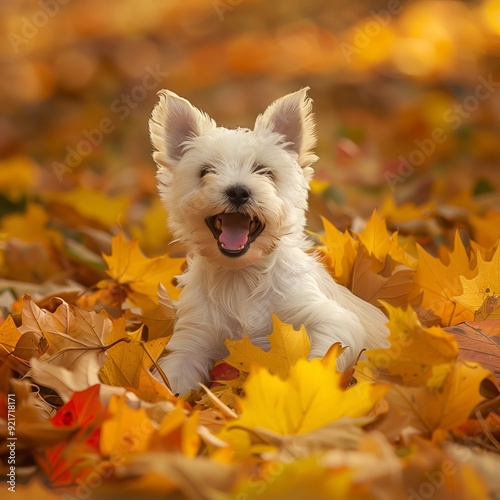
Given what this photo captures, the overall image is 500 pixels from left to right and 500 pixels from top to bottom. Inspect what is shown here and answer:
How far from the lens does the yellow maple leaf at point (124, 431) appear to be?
160 cm

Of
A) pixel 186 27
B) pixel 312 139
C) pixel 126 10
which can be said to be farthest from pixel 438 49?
pixel 312 139

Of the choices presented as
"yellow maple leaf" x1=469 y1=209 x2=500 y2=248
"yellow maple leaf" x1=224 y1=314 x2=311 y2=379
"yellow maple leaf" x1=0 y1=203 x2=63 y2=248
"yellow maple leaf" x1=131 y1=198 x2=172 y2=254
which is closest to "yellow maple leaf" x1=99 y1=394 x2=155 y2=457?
"yellow maple leaf" x1=224 y1=314 x2=311 y2=379

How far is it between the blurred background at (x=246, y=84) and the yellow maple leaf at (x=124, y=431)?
317 cm

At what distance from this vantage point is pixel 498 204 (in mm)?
4328

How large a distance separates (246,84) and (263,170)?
6.24m

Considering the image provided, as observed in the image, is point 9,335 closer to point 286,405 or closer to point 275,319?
point 275,319

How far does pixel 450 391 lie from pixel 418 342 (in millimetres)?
149

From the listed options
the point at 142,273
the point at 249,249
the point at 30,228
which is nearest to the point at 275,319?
the point at 249,249

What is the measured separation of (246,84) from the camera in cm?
831

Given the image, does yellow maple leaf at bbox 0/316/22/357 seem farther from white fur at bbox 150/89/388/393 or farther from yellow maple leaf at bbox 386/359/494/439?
yellow maple leaf at bbox 386/359/494/439

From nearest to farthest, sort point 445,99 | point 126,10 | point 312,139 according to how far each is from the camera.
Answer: point 312,139 → point 445,99 → point 126,10

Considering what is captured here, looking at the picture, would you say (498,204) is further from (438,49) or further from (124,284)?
(438,49)

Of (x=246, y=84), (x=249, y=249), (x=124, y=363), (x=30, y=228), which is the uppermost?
(x=249, y=249)

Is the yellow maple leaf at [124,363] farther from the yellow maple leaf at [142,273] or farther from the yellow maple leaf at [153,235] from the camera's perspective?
the yellow maple leaf at [153,235]
